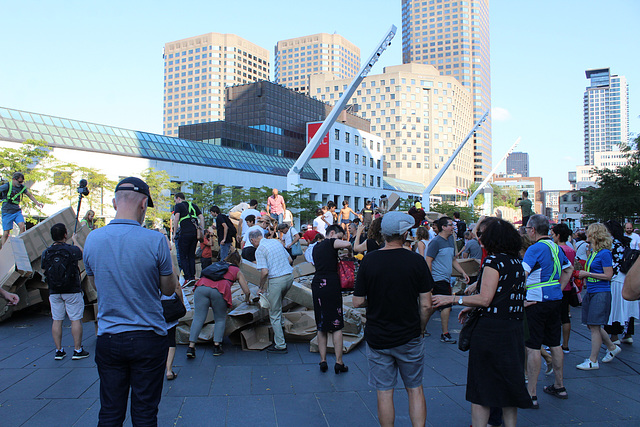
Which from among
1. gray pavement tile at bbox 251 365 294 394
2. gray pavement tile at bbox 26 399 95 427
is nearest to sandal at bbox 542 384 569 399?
gray pavement tile at bbox 251 365 294 394

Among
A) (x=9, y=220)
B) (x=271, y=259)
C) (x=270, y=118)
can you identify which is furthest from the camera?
(x=270, y=118)

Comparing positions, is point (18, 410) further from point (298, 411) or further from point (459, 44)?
point (459, 44)

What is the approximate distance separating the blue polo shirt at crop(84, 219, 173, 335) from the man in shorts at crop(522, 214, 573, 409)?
3836mm

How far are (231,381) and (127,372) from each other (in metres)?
2.73

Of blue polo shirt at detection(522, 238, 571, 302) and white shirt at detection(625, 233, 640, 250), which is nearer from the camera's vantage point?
blue polo shirt at detection(522, 238, 571, 302)

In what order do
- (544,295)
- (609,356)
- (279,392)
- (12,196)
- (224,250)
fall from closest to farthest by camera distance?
(544,295) → (279,392) → (609,356) → (12,196) → (224,250)

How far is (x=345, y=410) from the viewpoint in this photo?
15.1 feet

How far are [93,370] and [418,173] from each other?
A: 139669mm

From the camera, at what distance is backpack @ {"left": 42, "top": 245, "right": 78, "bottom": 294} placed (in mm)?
6340

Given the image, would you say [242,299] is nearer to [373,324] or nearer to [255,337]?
[255,337]

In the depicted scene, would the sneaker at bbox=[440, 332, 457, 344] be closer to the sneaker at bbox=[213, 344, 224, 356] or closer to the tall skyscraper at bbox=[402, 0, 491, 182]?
the sneaker at bbox=[213, 344, 224, 356]

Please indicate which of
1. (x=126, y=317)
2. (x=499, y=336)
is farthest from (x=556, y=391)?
(x=126, y=317)

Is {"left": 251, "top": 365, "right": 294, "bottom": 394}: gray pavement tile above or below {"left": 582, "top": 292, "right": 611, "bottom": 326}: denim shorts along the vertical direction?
below

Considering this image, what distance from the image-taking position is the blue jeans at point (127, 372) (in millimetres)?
2887
